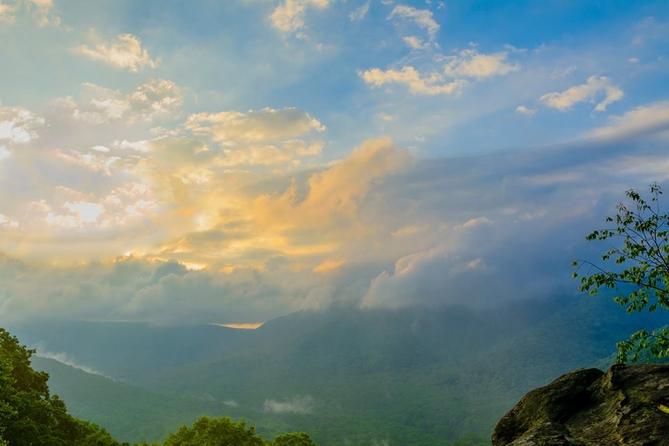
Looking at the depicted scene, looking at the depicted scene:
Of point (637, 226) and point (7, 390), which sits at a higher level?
point (637, 226)

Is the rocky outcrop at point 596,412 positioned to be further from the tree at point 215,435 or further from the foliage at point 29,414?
the tree at point 215,435

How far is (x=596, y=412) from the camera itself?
13773 mm

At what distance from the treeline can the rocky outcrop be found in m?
28.6

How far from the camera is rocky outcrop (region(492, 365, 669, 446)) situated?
39.4ft

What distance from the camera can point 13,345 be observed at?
4950cm

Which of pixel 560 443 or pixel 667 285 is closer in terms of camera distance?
pixel 560 443

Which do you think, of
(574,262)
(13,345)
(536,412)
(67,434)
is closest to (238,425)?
(67,434)

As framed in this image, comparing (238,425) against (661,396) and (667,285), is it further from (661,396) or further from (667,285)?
(661,396)

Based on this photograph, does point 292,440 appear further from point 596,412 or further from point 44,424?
point 596,412

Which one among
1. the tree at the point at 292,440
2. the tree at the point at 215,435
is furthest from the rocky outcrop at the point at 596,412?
the tree at the point at 292,440

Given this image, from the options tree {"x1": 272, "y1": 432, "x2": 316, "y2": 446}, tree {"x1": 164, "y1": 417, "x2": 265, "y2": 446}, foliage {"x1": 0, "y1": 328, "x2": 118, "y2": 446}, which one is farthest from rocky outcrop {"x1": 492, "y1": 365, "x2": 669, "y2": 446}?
tree {"x1": 272, "y1": 432, "x2": 316, "y2": 446}

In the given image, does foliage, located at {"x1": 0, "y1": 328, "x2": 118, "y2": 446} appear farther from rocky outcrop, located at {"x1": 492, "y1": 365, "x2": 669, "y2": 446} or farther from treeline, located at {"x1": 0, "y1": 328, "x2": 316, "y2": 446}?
rocky outcrop, located at {"x1": 492, "y1": 365, "x2": 669, "y2": 446}

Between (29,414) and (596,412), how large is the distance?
137 ft

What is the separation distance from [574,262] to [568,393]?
12731 millimetres
